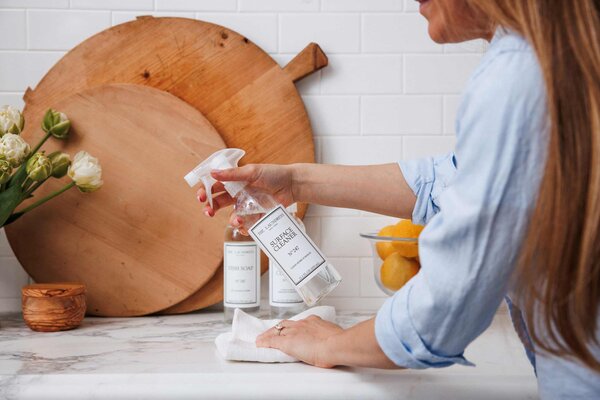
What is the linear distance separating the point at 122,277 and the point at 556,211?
997mm

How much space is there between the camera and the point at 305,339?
3.18 feet

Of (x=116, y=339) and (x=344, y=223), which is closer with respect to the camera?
(x=116, y=339)

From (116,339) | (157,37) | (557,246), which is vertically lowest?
(116,339)

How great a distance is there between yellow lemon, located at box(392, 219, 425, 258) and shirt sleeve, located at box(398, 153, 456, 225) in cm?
15

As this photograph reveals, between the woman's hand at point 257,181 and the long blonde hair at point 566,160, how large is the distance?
479 millimetres

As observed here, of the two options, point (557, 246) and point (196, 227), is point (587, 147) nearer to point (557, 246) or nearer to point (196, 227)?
point (557, 246)

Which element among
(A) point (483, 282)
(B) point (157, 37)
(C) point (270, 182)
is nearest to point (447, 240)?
(A) point (483, 282)

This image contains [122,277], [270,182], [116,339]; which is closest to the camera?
[270,182]

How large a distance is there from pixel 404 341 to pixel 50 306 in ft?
2.47

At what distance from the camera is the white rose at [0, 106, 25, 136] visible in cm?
125

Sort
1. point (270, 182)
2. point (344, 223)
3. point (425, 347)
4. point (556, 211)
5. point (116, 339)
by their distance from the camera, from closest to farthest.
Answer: point (556, 211) < point (425, 347) < point (270, 182) < point (116, 339) < point (344, 223)

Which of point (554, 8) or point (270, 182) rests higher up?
point (554, 8)

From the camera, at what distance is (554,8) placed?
23.7 inches

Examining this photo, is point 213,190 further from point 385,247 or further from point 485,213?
point 485,213
